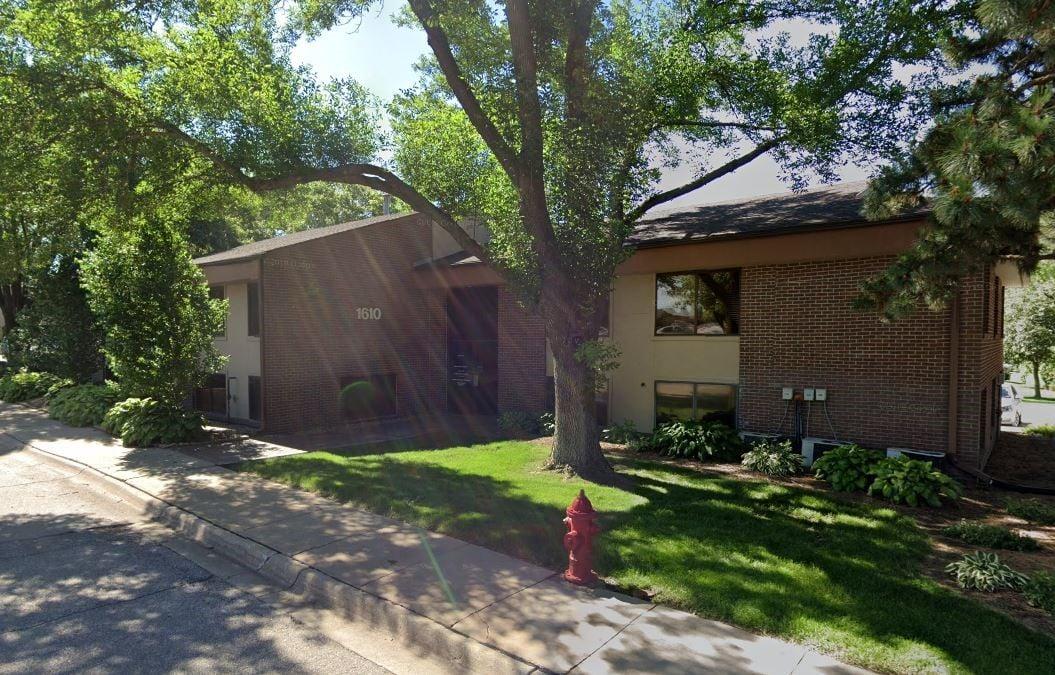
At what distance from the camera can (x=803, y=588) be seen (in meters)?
5.04

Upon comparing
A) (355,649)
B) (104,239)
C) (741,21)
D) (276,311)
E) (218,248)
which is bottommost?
(355,649)

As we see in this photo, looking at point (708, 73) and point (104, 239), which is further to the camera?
point (104, 239)

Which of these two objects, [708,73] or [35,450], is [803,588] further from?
[35,450]

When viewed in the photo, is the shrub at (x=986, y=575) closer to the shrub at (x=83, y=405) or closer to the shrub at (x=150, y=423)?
the shrub at (x=150, y=423)

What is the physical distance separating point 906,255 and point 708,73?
220 inches

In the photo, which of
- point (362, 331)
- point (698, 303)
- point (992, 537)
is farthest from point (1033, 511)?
point (362, 331)

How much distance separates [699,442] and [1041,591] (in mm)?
6334

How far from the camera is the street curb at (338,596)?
413 cm

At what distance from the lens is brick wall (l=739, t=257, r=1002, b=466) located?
9.51 meters

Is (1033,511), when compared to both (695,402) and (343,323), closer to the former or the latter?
(695,402)

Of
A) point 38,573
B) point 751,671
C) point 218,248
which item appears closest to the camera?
point 751,671

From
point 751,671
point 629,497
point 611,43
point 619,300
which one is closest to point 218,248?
point 619,300

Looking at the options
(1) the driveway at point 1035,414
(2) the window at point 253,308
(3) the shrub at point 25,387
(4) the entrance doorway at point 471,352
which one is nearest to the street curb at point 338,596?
(2) the window at point 253,308

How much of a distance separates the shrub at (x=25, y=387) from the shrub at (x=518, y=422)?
530 inches
